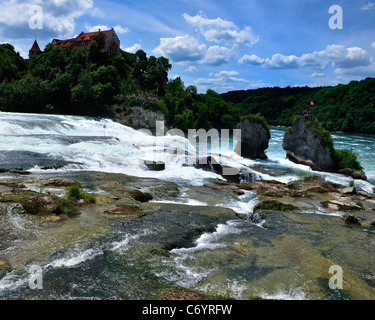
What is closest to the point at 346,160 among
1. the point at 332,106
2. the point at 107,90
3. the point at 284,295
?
the point at 284,295

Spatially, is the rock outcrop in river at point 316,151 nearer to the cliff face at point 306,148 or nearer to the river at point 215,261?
the cliff face at point 306,148

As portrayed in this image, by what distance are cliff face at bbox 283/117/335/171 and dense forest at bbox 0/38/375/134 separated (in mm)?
26937

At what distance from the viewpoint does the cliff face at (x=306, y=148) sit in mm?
34625

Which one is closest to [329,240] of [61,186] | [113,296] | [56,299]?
[113,296]

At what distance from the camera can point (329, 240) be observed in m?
9.29

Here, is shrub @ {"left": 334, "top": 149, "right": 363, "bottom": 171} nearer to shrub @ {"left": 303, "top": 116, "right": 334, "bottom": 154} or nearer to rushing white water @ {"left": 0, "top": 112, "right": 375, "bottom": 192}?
shrub @ {"left": 303, "top": 116, "right": 334, "bottom": 154}

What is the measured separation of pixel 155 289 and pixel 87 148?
20616mm

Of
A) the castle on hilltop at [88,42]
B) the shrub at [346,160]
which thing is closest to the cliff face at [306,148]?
the shrub at [346,160]

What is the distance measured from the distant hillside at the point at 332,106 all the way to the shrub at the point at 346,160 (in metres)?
76.2

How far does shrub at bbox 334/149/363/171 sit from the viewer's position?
3370cm

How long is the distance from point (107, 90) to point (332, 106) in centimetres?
9965

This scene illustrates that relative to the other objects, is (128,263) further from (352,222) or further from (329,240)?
(352,222)

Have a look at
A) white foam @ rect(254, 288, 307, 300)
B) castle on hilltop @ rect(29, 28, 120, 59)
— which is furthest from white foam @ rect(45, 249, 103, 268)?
castle on hilltop @ rect(29, 28, 120, 59)

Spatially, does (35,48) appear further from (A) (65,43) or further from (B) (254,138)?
(B) (254,138)
